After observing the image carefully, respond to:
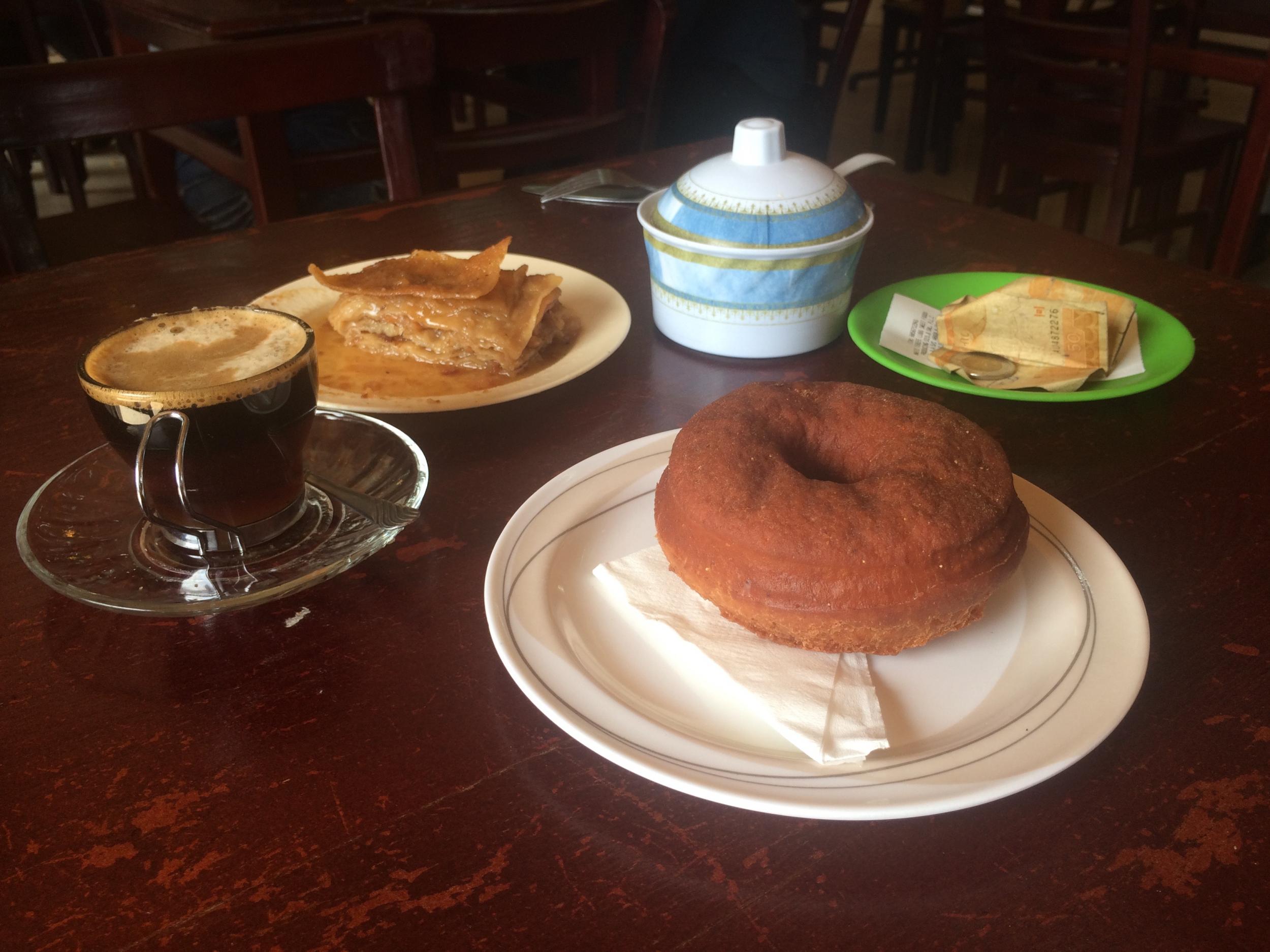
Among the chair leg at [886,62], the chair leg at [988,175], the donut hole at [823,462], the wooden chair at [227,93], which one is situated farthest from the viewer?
the chair leg at [886,62]

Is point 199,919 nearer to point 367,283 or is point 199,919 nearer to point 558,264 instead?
point 367,283

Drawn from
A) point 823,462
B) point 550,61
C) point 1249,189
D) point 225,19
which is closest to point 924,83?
point 1249,189

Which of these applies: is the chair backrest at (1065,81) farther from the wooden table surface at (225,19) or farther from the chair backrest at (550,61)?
the wooden table surface at (225,19)

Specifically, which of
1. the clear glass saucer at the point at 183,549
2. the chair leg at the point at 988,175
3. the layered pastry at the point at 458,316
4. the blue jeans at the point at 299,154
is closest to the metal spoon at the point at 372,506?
the clear glass saucer at the point at 183,549

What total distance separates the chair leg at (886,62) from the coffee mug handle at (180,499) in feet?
16.5

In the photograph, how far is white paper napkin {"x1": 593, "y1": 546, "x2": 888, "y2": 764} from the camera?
21.0 inches

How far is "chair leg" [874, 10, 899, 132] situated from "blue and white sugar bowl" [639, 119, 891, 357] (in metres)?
4.53

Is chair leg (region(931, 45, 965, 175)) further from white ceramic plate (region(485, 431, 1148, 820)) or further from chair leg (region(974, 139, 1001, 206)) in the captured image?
white ceramic plate (region(485, 431, 1148, 820))

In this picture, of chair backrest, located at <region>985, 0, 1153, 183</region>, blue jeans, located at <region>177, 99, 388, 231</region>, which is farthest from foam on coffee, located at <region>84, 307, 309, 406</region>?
chair backrest, located at <region>985, 0, 1153, 183</region>

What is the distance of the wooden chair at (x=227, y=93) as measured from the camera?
1.32 m

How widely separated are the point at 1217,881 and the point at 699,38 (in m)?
2.56

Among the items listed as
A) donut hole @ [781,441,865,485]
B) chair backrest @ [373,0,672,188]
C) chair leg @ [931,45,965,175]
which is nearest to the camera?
donut hole @ [781,441,865,485]

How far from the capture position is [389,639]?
2.13ft

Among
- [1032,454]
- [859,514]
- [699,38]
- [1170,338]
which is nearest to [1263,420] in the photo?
[1170,338]
